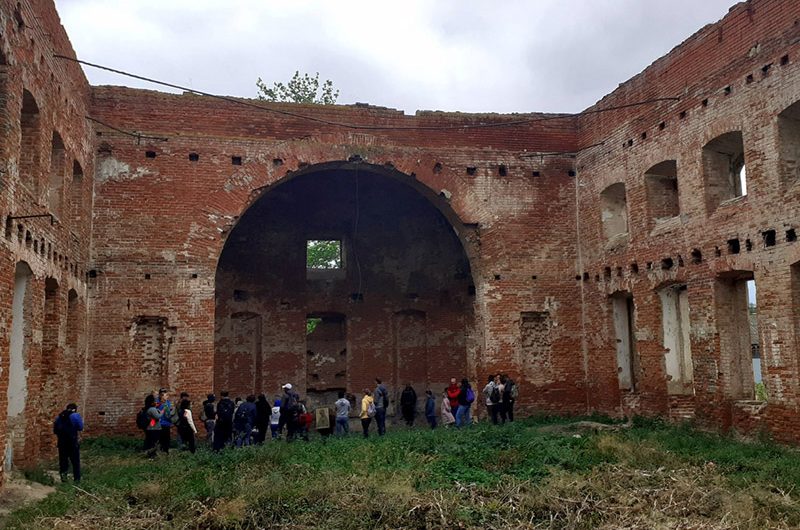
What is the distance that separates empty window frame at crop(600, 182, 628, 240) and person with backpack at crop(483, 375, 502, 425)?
4203mm

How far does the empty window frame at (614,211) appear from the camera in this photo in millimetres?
15922

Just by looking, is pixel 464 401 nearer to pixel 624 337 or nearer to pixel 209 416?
pixel 624 337

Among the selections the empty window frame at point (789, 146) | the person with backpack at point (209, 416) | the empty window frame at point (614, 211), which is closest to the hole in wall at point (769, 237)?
the empty window frame at point (789, 146)

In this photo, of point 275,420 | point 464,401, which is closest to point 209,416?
point 275,420

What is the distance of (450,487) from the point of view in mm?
9086

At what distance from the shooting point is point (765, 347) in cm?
1161

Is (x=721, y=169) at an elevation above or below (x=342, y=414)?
above

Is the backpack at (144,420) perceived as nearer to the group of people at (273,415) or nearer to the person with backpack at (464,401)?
the group of people at (273,415)

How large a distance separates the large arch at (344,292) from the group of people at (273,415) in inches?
129

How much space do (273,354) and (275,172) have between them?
5.71m

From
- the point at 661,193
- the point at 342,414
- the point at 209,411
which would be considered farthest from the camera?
the point at 661,193

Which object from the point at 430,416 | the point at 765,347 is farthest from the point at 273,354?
the point at 765,347

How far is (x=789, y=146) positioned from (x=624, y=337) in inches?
219

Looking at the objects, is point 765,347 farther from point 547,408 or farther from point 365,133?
point 365,133
